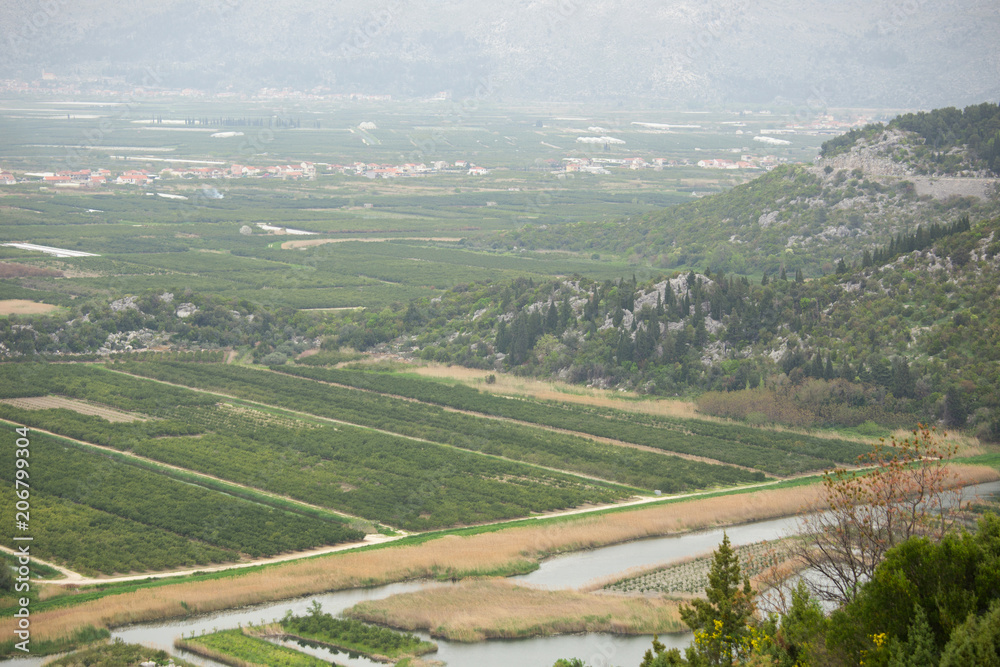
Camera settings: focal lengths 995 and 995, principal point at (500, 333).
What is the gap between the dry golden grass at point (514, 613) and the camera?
3469 cm

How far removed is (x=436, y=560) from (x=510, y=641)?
618cm

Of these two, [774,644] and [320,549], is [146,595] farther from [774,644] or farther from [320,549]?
[774,644]

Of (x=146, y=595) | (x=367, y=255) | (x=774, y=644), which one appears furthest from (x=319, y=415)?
(x=367, y=255)

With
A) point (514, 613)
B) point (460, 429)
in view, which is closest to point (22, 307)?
point (460, 429)

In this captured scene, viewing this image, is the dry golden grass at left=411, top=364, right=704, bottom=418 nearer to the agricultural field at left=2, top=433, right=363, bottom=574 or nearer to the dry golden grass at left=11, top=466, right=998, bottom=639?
the dry golden grass at left=11, top=466, right=998, bottom=639

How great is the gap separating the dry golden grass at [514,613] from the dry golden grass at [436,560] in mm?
2179

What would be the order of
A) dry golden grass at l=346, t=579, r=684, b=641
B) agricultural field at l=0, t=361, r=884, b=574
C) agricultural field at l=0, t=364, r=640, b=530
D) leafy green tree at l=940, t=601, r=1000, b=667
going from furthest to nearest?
1. agricultural field at l=0, t=364, r=640, b=530
2. agricultural field at l=0, t=361, r=884, b=574
3. dry golden grass at l=346, t=579, r=684, b=641
4. leafy green tree at l=940, t=601, r=1000, b=667

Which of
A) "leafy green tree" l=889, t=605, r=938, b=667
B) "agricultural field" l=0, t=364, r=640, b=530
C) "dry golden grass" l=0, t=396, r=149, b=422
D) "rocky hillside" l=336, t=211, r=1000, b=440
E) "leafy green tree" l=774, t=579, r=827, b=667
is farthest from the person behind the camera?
"rocky hillside" l=336, t=211, r=1000, b=440

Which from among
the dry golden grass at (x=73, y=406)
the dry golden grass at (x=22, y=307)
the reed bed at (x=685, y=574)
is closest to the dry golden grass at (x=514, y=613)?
the reed bed at (x=685, y=574)

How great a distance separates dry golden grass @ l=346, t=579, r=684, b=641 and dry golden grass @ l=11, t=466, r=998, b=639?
2.18 m

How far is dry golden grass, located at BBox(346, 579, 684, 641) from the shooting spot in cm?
3469

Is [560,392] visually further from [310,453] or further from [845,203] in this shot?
[845,203]

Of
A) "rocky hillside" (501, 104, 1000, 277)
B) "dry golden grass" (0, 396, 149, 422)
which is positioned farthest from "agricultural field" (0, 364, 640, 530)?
"rocky hillside" (501, 104, 1000, 277)

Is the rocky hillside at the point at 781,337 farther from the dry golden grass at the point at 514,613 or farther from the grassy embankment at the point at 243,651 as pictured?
the grassy embankment at the point at 243,651
